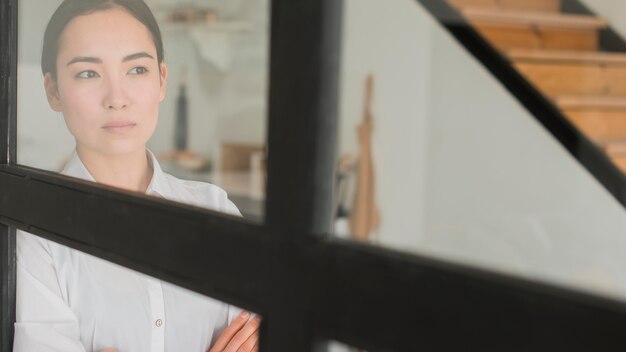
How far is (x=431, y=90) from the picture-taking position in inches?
23.1

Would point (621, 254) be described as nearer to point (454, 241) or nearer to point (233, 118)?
point (454, 241)

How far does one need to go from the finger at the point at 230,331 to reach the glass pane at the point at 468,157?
0.76 feet

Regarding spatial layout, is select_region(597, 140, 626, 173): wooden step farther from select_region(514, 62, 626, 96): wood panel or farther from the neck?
the neck

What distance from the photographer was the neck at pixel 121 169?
3.07ft

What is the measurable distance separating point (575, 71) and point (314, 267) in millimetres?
250

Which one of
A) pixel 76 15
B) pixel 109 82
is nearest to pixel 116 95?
pixel 109 82

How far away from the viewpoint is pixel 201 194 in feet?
2.81

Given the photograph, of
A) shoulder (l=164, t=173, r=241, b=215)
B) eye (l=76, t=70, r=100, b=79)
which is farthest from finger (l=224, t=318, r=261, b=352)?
eye (l=76, t=70, r=100, b=79)

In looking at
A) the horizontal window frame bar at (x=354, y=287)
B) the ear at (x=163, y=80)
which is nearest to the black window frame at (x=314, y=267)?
the horizontal window frame bar at (x=354, y=287)

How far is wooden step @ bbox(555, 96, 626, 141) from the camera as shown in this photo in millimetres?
574

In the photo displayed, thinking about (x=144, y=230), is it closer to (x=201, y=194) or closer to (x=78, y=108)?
(x=201, y=194)

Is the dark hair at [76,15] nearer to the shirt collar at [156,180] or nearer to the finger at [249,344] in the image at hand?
the shirt collar at [156,180]

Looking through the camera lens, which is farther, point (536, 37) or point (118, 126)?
point (118, 126)

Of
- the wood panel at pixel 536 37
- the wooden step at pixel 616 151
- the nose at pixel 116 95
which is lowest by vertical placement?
the wooden step at pixel 616 151
